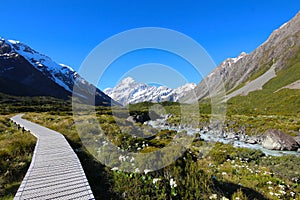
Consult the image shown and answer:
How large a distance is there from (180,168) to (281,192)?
3.82 metres

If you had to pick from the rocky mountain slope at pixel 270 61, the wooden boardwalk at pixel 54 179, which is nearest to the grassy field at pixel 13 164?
the wooden boardwalk at pixel 54 179

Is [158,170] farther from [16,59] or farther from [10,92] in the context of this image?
[16,59]

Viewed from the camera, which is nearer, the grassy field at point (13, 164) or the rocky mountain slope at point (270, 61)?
the grassy field at point (13, 164)

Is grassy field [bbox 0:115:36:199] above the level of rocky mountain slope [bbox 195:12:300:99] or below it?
below

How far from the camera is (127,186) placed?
5.30 meters

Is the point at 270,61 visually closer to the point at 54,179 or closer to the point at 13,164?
the point at 54,179

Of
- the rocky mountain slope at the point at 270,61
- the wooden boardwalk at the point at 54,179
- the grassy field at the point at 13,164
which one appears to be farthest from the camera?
the rocky mountain slope at the point at 270,61

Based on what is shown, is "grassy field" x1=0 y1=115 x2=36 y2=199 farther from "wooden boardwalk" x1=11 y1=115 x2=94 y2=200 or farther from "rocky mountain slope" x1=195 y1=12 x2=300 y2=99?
"rocky mountain slope" x1=195 y1=12 x2=300 y2=99

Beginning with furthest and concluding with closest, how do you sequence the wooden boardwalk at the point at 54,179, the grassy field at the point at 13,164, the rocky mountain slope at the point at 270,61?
the rocky mountain slope at the point at 270,61
the grassy field at the point at 13,164
the wooden boardwalk at the point at 54,179

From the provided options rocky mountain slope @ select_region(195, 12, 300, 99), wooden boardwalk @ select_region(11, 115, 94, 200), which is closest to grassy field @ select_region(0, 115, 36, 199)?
wooden boardwalk @ select_region(11, 115, 94, 200)

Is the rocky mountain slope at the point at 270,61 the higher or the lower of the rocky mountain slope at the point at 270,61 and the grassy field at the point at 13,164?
the higher

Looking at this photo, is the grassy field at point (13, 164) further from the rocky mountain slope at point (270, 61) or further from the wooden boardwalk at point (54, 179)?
A: the rocky mountain slope at point (270, 61)

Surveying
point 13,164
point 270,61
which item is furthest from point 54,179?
point 270,61

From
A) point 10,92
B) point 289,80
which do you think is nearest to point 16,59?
point 10,92
